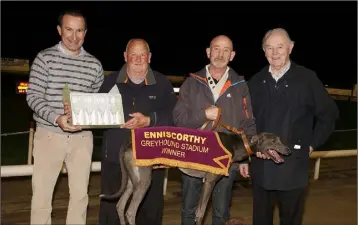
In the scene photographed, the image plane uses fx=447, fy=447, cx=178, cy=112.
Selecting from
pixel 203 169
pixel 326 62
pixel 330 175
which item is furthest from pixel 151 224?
pixel 326 62

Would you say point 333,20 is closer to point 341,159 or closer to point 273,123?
point 341,159

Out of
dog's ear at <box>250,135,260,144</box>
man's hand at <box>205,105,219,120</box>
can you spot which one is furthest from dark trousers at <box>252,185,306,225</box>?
man's hand at <box>205,105,219,120</box>

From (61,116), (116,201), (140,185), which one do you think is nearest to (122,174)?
(140,185)

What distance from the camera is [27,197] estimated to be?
5469 mm

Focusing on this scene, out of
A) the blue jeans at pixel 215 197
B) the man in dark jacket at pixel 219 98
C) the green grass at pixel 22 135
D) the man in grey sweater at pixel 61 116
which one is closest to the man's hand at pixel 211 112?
the man in dark jacket at pixel 219 98

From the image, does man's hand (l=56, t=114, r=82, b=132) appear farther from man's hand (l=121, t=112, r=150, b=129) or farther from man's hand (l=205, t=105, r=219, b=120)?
man's hand (l=205, t=105, r=219, b=120)

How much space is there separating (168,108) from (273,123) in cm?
76

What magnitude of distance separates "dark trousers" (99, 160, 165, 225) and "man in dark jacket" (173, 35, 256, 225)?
475mm

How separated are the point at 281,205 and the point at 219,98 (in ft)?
3.01

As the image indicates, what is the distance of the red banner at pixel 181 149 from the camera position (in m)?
2.98

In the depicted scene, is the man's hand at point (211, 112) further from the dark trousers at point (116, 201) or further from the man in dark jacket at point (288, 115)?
the dark trousers at point (116, 201)

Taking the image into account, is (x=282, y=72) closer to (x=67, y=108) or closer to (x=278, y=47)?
(x=278, y=47)

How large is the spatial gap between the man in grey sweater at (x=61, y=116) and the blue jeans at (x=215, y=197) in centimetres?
74

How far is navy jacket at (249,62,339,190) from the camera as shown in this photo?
3090 millimetres
